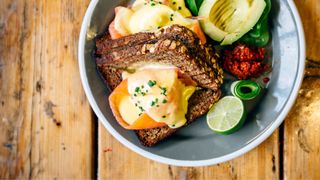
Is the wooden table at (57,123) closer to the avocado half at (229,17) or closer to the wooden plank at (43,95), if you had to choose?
the wooden plank at (43,95)

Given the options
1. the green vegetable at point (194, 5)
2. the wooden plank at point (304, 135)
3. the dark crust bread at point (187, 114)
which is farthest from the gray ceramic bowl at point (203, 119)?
the green vegetable at point (194, 5)

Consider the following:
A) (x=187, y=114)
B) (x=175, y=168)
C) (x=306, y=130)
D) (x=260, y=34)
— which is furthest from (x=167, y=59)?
(x=306, y=130)

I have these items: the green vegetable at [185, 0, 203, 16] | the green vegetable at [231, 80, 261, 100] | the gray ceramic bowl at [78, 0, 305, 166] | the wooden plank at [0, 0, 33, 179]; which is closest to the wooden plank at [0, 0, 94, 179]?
the wooden plank at [0, 0, 33, 179]

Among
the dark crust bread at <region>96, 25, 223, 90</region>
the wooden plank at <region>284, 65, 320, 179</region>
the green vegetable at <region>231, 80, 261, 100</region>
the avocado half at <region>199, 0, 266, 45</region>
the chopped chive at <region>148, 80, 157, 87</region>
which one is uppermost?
the avocado half at <region>199, 0, 266, 45</region>

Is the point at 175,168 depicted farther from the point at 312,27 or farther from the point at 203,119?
the point at 312,27

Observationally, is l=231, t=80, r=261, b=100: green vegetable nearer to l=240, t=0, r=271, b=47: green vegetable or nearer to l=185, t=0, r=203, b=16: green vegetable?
l=240, t=0, r=271, b=47: green vegetable

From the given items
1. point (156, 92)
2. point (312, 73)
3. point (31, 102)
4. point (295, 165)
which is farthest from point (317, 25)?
point (31, 102)

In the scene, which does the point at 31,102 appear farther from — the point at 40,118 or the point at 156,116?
the point at 156,116
